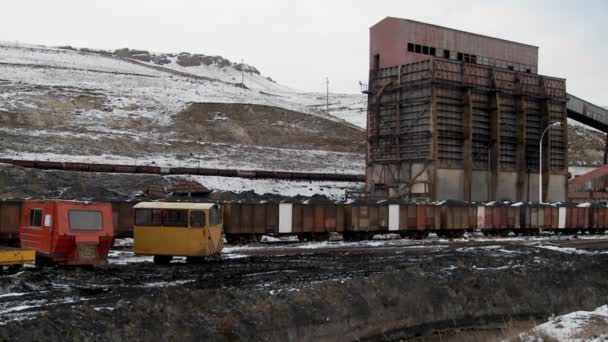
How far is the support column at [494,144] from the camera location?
52531 millimetres

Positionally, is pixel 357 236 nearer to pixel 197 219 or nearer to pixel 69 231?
pixel 197 219

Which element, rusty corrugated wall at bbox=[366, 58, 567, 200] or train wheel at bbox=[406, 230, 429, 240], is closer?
train wheel at bbox=[406, 230, 429, 240]

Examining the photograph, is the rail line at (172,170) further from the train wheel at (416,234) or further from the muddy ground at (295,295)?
the muddy ground at (295,295)

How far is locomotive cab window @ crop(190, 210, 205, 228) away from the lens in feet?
68.9

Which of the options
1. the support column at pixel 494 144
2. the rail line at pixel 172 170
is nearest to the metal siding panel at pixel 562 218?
the support column at pixel 494 144

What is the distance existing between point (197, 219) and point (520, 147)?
40801 millimetres

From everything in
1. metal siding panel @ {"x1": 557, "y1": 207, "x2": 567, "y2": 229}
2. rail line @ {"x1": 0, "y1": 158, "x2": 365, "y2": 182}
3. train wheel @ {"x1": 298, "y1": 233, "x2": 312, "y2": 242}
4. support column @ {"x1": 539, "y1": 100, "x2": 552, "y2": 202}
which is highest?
support column @ {"x1": 539, "y1": 100, "x2": 552, "y2": 202}

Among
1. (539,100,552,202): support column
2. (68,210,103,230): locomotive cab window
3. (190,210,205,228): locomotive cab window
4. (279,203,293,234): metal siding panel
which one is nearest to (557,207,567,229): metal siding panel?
(539,100,552,202): support column

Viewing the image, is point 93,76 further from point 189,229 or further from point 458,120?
point 189,229

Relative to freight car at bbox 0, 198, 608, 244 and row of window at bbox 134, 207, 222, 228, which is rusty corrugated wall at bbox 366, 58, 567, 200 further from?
row of window at bbox 134, 207, 222, 228

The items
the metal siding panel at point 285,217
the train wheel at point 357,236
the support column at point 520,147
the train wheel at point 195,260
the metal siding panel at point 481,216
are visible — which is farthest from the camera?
the support column at point 520,147

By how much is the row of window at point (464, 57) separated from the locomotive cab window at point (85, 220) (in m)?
39.0

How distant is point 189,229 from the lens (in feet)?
68.9

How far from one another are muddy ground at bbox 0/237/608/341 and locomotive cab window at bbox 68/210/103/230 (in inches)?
54.2
